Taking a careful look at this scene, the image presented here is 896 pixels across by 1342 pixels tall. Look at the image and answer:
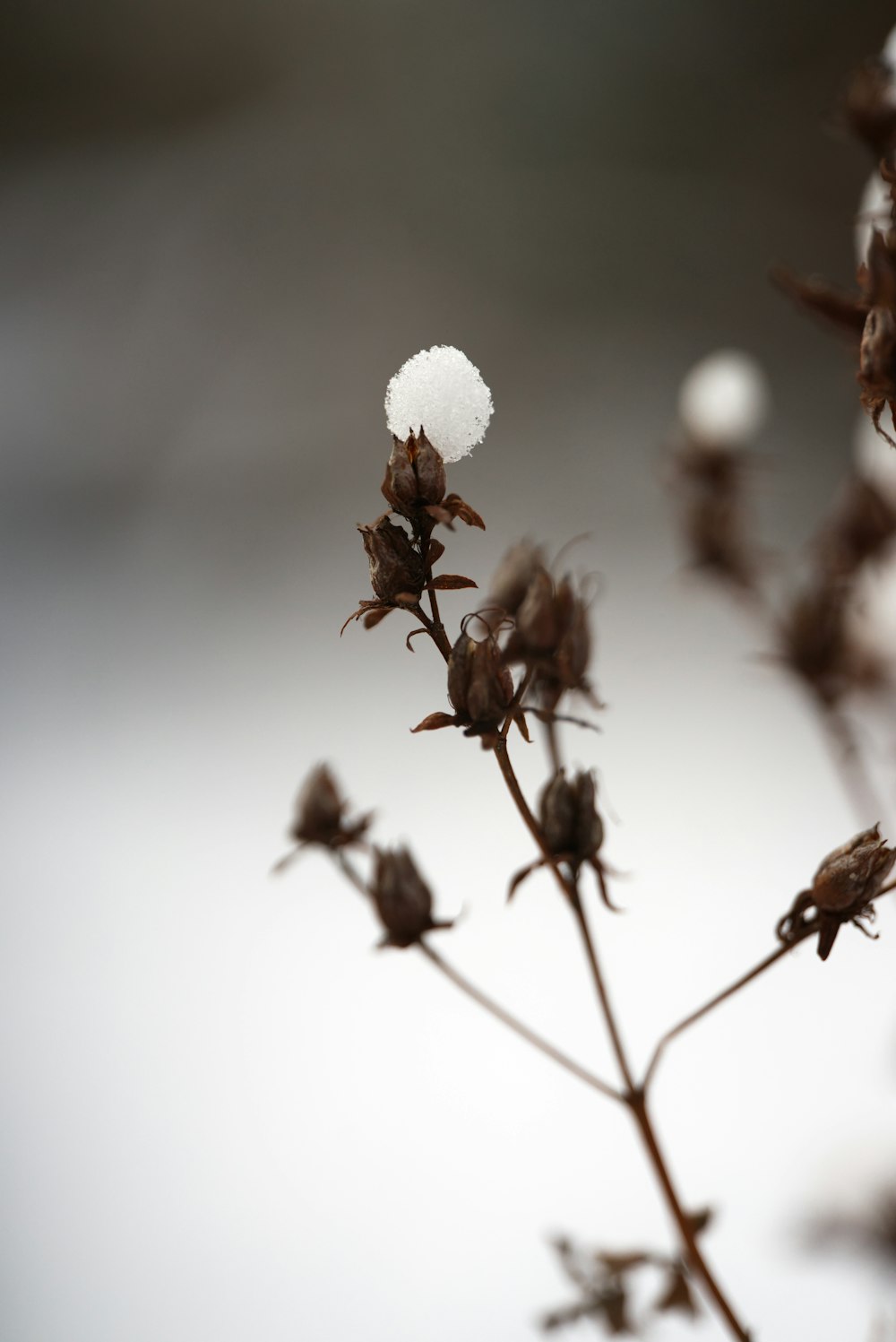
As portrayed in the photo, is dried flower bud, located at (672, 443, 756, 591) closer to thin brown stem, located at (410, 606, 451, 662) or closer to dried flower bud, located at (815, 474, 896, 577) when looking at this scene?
dried flower bud, located at (815, 474, 896, 577)

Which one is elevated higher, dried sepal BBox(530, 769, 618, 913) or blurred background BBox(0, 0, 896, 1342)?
blurred background BBox(0, 0, 896, 1342)

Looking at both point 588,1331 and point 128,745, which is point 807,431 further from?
point 588,1331

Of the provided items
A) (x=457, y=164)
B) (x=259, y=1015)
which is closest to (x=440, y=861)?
(x=259, y=1015)

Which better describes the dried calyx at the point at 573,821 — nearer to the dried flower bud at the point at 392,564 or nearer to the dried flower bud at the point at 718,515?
the dried flower bud at the point at 392,564

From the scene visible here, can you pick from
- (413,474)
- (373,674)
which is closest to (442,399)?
(413,474)

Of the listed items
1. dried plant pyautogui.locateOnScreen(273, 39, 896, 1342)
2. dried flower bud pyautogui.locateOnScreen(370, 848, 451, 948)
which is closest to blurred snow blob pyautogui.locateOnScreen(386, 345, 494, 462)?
dried plant pyautogui.locateOnScreen(273, 39, 896, 1342)

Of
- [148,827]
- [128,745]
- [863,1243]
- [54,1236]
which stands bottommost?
[863,1243]
